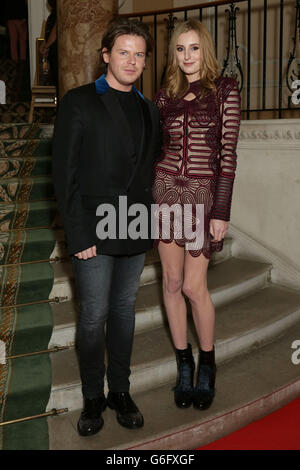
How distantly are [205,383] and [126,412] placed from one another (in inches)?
16.0

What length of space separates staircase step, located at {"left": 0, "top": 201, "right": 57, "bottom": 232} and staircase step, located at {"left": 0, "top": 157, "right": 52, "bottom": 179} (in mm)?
469

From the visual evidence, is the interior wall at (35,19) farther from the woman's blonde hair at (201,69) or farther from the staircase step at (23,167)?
the woman's blonde hair at (201,69)

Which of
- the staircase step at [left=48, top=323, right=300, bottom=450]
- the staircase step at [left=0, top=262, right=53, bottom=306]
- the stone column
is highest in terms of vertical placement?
the stone column

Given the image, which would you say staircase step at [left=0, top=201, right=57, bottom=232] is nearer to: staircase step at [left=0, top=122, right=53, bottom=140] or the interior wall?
staircase step at [left=0, top=122, right=53, bottom=140]

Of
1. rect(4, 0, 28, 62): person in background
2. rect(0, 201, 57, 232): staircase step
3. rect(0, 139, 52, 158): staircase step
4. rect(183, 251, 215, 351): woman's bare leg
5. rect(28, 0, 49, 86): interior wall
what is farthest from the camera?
rect(4, 0, 28, 62): person in background

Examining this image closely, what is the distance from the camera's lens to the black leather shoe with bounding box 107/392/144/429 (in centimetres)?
208

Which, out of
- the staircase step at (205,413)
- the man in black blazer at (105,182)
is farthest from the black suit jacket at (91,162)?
the staircase step at (205,413)

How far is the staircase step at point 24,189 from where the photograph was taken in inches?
141

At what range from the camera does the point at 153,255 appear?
137 inches

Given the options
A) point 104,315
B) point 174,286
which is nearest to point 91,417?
point 104,315

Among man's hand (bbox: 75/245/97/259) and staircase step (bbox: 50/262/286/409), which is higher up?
man's hand (bbox: 75/245/97/259)

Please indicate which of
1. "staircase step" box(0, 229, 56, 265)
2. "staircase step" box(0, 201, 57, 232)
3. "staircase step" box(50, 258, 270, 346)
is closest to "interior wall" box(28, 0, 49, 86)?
"staircase step" box(0, 201, 57, 232)

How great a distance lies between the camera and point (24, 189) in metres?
3.67

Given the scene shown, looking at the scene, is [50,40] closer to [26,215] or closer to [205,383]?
[26,215]
